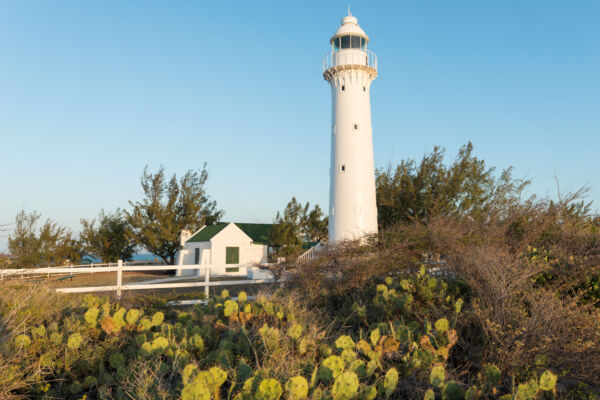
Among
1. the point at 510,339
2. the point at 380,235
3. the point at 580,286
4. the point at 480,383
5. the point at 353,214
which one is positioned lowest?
the point at 480,383

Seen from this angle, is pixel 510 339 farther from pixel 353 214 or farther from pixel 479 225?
pixel 353 214

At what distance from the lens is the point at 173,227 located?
28.1 m

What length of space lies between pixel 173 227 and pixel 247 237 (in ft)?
18.6

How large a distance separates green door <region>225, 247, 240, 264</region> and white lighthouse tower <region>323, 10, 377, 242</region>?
720 cm

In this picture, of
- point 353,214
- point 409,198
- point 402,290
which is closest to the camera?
point 402,290

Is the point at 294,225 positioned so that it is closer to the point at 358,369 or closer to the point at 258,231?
the point at 258,231

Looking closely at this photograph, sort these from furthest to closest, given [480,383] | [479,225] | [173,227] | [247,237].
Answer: [173,227] → [247,237] → [479,225] → [480,383]

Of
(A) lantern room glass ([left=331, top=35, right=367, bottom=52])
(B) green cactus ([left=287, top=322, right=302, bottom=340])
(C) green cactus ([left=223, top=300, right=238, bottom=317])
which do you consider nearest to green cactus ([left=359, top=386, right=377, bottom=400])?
(B) green cactus ([left=287, top=322, right=302, bottom=340])

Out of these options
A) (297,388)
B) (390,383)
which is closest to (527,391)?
(390,383)

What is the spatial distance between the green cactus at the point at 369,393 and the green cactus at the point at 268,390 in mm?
873

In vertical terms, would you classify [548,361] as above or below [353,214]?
below

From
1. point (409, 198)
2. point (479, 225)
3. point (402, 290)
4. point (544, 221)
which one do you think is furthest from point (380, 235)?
point (409, 198)

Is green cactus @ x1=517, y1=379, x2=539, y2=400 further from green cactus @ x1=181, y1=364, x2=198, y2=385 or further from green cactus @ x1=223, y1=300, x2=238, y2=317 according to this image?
green cactus @ x1=223, y1=300, x2=238, y2=317

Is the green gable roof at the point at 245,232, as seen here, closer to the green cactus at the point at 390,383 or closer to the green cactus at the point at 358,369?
the green cactus at the point at 358,369
